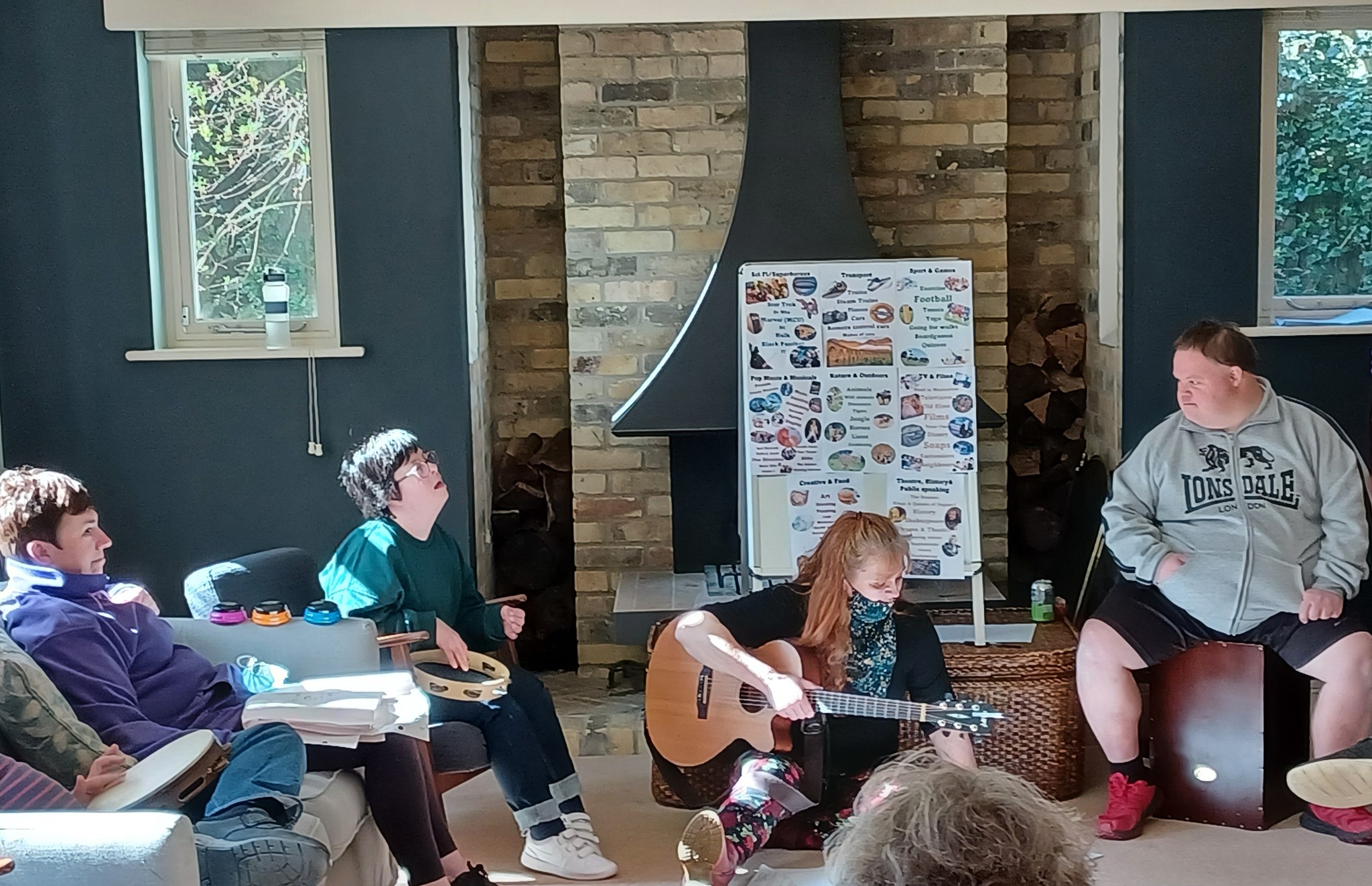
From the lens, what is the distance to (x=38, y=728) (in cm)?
242

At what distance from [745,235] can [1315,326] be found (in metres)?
1.64

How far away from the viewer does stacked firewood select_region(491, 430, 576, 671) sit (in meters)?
4.71

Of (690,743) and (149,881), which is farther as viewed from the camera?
(690,743)

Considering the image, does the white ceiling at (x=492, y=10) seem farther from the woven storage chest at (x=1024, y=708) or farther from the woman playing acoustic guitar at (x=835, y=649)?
the woven storage chest at (x=1024, y=708)

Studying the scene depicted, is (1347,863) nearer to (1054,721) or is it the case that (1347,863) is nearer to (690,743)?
(1054,721)

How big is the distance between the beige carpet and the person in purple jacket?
45 centimetres

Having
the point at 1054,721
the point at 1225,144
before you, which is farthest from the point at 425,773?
the point at 1225,144

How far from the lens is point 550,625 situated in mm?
4730

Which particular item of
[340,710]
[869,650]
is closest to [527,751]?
[340,710]

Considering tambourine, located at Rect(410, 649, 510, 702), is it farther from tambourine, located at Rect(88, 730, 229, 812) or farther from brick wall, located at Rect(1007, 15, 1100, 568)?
brick wall, located at Rect(1007, 15, 1100, 568)

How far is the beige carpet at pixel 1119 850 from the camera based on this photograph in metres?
3.18

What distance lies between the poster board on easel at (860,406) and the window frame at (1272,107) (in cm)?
103

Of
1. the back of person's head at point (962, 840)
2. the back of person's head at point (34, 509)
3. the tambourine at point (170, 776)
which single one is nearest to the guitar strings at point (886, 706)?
the tambourine at point (170, 776)

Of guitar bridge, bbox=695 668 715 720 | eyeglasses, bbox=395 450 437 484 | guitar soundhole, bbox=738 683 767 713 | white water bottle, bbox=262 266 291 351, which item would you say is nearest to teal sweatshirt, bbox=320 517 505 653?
eyeglasses, bbox=395 450 437 484
